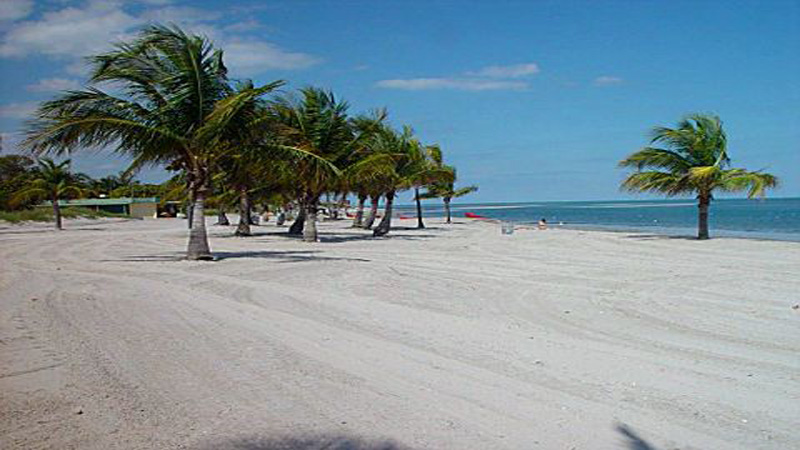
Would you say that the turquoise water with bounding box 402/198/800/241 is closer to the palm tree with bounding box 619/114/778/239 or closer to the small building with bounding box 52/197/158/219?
the palm tree with bounding box 619/114/778/239

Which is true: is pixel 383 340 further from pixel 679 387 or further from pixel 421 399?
pixel 679 387

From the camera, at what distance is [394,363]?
598 centimetres

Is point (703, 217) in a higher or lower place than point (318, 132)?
lower

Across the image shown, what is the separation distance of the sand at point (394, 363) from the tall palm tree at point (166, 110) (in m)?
3.44

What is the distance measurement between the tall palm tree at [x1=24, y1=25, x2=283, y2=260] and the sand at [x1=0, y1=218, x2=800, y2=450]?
3.44 meters

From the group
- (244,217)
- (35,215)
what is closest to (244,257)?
(244,217)

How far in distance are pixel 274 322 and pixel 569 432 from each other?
442 centimetres

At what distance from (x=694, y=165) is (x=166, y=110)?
1999 centimetres

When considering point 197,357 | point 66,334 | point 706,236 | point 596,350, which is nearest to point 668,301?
point 596,350

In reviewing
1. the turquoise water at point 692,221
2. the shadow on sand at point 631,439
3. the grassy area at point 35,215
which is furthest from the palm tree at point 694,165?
the grassy area at point 35,215

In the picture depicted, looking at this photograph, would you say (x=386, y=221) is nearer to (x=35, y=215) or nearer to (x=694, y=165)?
(x=694, y=165)

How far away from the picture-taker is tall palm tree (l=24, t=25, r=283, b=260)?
1384 cm

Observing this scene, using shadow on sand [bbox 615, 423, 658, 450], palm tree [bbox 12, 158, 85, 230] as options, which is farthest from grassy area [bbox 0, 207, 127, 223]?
shadow on sand [bbox 615, 423, 658, 450]

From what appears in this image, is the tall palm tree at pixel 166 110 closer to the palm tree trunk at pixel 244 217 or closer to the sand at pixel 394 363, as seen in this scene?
the sand at pixel 394 363
